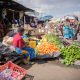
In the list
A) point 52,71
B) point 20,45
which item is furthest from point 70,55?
point 20,45

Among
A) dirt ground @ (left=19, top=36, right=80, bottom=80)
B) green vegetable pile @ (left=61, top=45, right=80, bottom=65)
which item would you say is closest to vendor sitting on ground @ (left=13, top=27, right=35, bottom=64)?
dirt ground @ (left=19, top=36, right=80, bottom=80)

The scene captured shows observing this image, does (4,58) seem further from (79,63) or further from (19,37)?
(79,63)

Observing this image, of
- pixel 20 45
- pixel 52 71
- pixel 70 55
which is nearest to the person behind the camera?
pixel 52 71

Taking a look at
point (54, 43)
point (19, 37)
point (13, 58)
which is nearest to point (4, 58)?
point (13, 58)

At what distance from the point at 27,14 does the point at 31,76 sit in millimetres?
19809

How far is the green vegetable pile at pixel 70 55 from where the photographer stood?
28.9ft

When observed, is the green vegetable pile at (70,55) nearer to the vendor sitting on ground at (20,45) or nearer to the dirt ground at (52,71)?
the dirt ground at (52,71)

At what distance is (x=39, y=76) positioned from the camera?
6.99 m

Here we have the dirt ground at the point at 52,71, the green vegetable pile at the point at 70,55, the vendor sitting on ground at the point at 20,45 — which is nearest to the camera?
the dirt ground at the point at 52,71

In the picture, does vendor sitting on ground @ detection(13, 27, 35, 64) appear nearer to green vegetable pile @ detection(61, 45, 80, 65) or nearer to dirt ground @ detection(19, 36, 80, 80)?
dirt ground @ detection(19, 36, 80, 80)

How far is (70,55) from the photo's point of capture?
9141 millimetres

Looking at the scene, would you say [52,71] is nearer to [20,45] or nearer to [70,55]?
[20,45]

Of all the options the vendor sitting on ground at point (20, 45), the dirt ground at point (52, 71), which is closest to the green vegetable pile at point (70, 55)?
the dirt ground at point (52, 71)

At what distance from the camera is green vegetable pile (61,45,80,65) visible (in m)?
8.82
